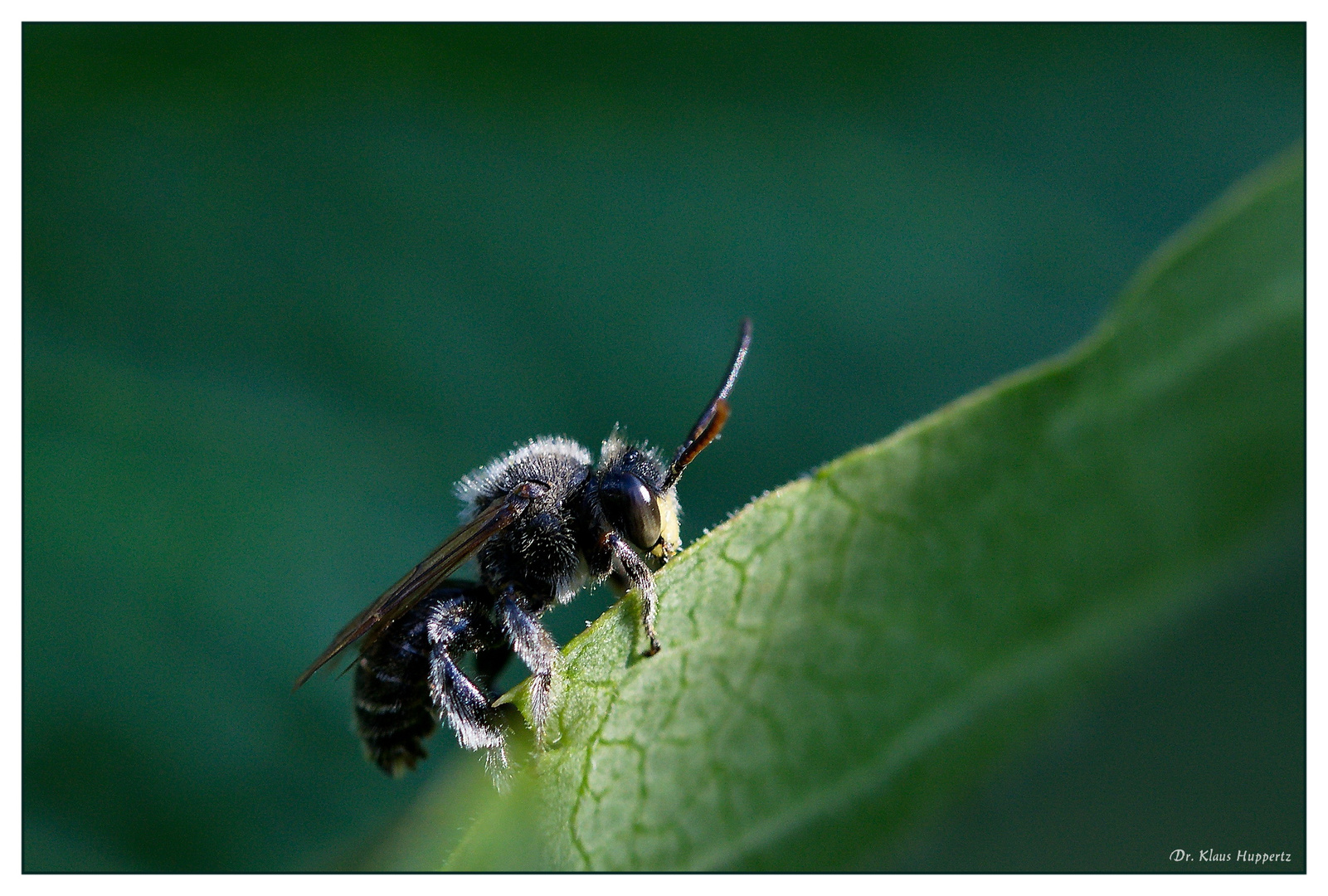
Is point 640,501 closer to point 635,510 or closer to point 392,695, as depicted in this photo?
point 635,510

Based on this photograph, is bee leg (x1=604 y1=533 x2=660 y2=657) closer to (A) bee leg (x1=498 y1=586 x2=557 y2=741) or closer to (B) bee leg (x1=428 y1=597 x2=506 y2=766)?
(A) bee leg (x1=498 y1=586 x2=557 y2=741)

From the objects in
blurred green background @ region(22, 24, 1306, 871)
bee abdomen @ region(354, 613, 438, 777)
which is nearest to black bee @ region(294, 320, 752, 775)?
bee abdomen @ region(354, 613, 438, 777)

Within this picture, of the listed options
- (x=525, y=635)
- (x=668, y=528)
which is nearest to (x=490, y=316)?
(x=668, y=528)

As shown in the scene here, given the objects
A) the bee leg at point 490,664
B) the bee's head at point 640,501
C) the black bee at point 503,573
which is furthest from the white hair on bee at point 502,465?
the bee leg at point 490,664

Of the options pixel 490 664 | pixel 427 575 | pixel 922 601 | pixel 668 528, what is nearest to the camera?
pixel 922 601

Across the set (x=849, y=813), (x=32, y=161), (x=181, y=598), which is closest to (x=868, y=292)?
(x=849, y=813)

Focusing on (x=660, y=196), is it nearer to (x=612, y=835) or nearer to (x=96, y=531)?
(x=96, y=531)
